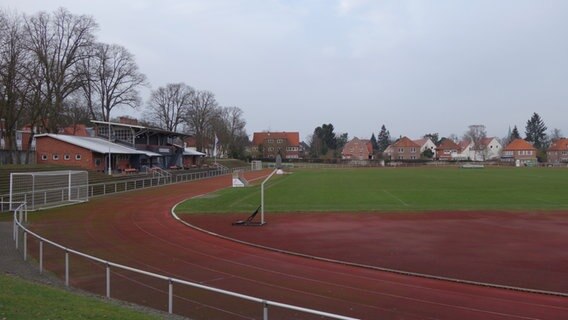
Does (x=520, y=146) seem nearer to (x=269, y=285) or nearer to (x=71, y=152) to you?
(x=71, y=152)

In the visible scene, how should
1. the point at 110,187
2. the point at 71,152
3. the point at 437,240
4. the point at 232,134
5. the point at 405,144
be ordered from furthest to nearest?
the point at 405,144 < the point at 232,134 < the point at 71,152 < the point at 110,187 < the point at 437,240

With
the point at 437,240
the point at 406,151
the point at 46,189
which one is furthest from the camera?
the point at 406,151

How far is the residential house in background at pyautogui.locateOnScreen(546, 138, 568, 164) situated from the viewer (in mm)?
139125

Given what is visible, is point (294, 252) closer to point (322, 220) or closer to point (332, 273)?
point (332, 273)

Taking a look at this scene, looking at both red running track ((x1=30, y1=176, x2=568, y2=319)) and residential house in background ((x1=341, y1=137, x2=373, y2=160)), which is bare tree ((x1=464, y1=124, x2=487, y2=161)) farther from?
red running track ((x1=30, y1=176, x2=568, y2=319))

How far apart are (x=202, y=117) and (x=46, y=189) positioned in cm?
7711

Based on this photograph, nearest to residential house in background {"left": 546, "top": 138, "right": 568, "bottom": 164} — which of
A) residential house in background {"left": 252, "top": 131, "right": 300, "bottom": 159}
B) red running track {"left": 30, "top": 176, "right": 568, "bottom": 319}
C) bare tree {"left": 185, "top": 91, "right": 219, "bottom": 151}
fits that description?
residential house in background {"left": 252, "top": 131, "right": 300, "bottom": 159}

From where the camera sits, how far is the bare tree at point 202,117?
4085 inches

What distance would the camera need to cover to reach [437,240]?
17.7 metres

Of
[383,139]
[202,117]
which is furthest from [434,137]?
[202,117]

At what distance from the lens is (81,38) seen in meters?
55.6

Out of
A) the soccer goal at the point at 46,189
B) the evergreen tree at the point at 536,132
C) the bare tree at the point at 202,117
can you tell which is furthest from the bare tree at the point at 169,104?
the evergreen tree at the point at 536,132

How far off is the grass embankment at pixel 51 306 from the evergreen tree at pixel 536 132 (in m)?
179

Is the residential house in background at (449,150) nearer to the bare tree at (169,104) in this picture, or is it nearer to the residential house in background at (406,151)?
the residential house in background at (406,151)
